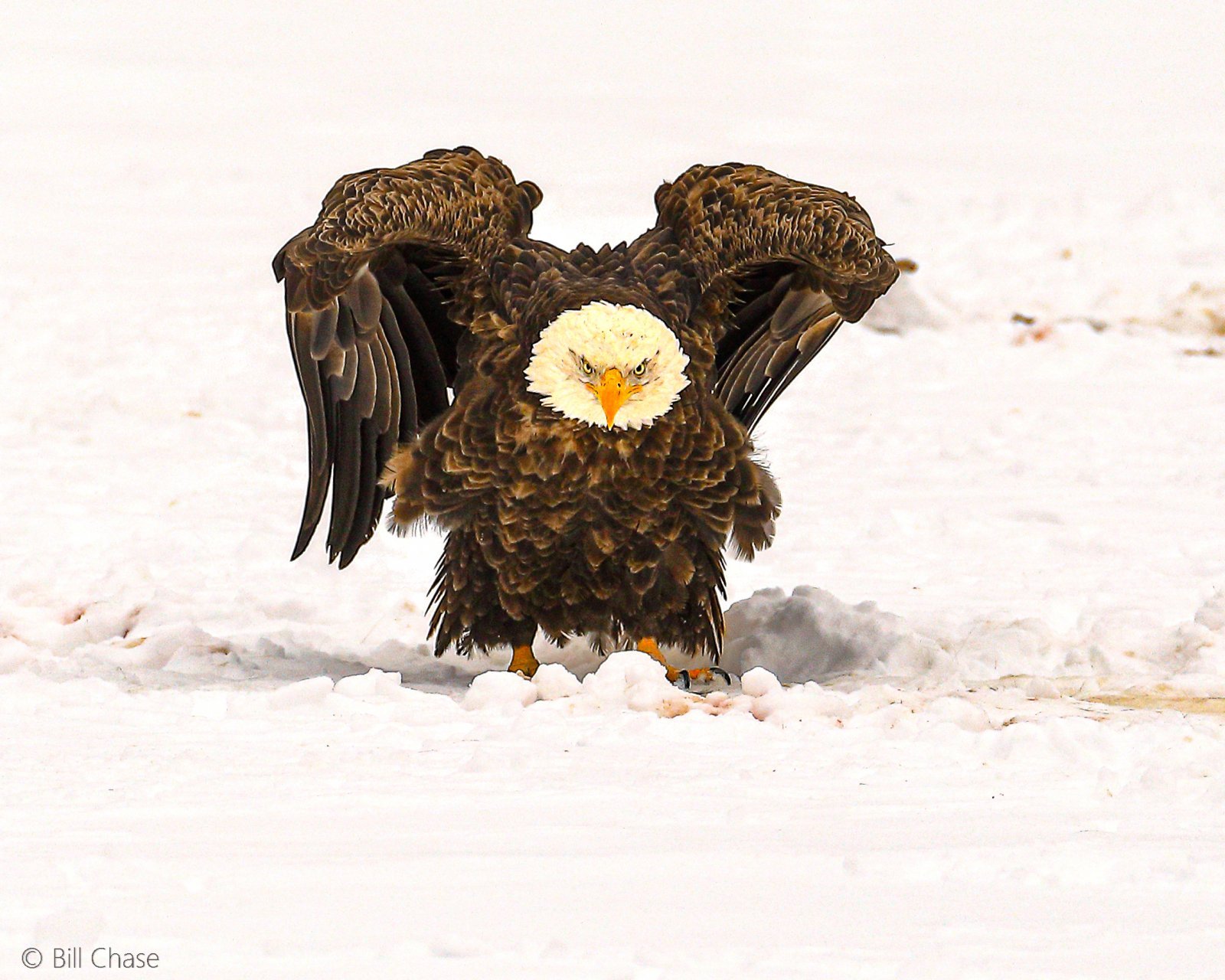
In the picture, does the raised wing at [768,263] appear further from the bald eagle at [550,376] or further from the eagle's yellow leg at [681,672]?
the eagle's yellow leg at [681,672]

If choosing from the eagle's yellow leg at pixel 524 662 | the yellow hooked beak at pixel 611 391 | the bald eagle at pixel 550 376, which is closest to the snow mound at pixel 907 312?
the bald eagle at pixel 550 376

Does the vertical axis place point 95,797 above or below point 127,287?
below

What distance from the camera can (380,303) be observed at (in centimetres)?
549

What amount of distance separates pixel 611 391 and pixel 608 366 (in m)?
0.07

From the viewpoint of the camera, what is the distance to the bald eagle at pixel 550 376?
5.25 m

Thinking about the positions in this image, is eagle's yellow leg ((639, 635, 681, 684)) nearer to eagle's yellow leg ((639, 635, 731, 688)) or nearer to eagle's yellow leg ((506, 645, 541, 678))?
eagle's yellow leg ((639, 635, 731, 688))

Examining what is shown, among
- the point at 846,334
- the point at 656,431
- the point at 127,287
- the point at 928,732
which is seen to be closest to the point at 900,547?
the point at 656,431

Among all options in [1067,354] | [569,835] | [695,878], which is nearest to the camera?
[695,878]

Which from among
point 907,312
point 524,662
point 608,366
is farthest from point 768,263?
point 907,312

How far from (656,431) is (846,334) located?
6.65 m

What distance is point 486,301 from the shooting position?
5539 millimetres

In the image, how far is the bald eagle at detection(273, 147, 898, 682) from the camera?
207 inches

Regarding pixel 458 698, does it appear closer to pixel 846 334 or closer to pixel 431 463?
pixel 431 463

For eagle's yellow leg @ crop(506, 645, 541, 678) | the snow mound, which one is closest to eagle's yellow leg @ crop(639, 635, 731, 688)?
eagle's yellow leg @ crop(506, 645, 541, 678)
